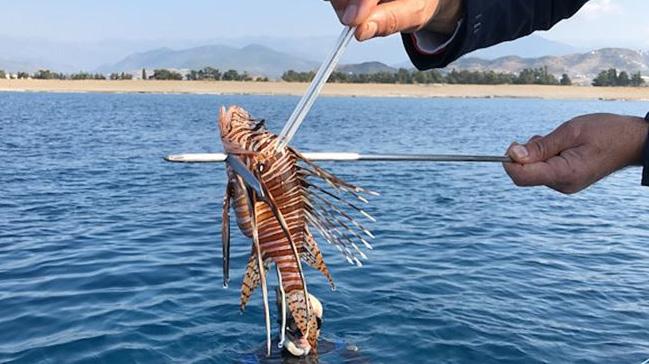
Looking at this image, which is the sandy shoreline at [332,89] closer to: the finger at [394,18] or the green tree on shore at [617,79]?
the green tree on shore at [617,79]

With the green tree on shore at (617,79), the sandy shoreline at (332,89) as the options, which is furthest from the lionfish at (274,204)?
the green tree on shore at (617,79)

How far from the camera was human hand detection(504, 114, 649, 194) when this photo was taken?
4324 millimetres

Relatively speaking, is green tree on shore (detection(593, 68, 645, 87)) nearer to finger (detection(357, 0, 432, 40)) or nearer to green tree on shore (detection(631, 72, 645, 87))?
green tree on shore (detection(631, 72, 645, 87))

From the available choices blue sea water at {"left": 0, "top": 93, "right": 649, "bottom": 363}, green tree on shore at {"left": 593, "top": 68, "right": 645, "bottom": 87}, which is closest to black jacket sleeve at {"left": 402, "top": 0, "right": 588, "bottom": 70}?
blue sea water at {"left": 0, "top": 93, "right": 649, "bottom": 363}

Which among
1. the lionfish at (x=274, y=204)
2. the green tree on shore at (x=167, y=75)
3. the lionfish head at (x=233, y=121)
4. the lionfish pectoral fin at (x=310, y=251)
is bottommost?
the lionfish pectoral fin at (x=310, y=251)

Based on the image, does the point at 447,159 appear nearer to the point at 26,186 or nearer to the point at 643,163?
the point at 643,163

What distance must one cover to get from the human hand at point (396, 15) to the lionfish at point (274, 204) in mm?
758

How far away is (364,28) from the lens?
3.22 m

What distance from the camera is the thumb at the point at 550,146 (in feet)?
14.8

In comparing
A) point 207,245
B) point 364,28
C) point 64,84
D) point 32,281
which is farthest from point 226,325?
point 64,84

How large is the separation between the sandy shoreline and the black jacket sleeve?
482ft

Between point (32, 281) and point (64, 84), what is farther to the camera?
point (64, 84)

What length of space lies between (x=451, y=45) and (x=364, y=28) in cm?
73

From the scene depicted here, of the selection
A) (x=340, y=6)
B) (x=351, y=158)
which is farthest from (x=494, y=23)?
(x=351, y=158)
